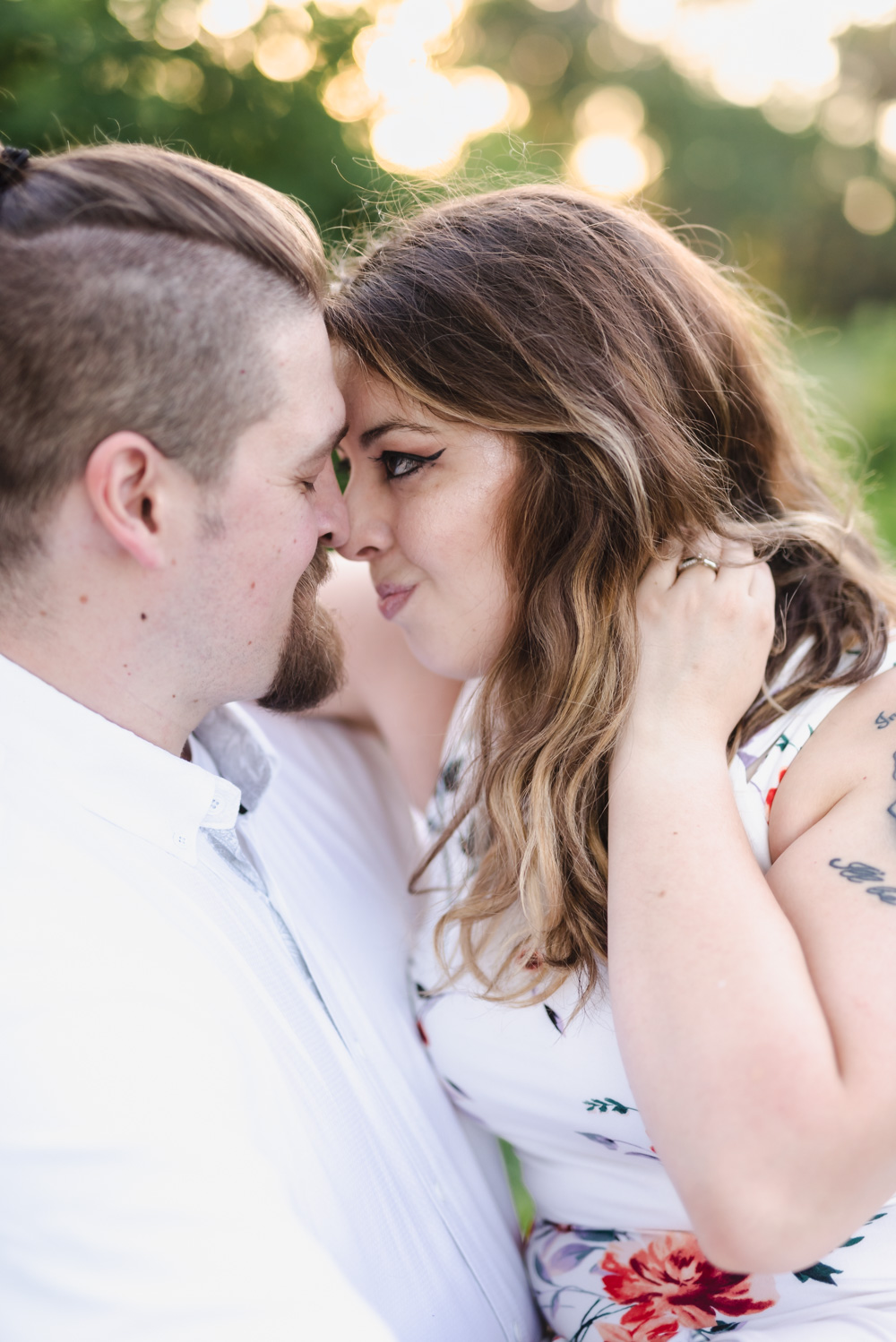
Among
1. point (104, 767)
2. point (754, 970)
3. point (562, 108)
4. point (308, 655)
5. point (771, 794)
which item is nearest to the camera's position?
point (754, 970)

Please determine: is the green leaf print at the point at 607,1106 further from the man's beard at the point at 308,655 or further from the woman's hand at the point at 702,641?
the man's beard at the point at 308,655

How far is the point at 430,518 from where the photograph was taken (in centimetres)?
197

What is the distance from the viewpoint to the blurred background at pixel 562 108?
3457 mm

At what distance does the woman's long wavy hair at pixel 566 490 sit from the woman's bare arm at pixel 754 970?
15 centimetres

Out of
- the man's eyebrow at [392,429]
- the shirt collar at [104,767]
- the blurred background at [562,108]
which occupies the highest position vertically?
the blurred background at [562,108]

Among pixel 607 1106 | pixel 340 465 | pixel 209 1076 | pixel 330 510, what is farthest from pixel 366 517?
pixel 607 1106

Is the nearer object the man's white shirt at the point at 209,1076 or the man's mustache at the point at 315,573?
the man's white shirt at the point at 209,1076

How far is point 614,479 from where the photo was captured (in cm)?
189

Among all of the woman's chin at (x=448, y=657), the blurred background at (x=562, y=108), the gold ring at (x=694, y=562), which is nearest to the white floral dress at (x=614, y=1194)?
the gold ring at (x=694, y=562)

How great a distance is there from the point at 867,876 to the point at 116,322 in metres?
1.45

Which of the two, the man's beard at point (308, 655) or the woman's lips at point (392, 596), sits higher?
the woman's lips at point (392, 596)

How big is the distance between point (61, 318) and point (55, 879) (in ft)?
2.83

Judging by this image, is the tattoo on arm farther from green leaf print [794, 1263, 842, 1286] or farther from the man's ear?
the man's ear

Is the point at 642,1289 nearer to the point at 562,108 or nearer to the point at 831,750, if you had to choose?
the point at 831,750
